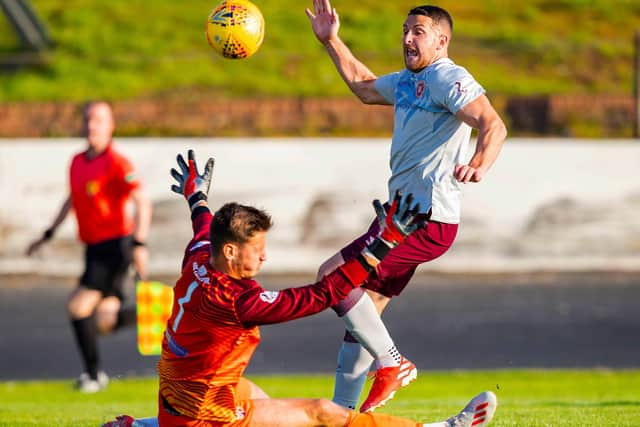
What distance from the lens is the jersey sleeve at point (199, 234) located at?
18.8ft

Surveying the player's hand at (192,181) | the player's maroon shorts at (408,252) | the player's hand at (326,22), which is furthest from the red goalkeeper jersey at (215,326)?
the player's hand at (326,22)

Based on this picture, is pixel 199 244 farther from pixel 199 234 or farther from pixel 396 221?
pixel 396 221

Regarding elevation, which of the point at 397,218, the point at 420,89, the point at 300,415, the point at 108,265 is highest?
the point at 420,89

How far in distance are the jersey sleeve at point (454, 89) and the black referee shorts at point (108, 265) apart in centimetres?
511

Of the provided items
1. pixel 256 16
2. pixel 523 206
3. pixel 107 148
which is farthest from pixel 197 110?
pixel 256 16

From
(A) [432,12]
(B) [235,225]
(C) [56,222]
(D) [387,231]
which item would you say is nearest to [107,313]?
(C) [56,222]

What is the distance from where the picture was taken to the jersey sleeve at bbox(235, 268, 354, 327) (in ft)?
16.8

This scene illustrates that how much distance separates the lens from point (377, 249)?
4.98 metres

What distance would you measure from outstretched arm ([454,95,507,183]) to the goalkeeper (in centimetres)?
95

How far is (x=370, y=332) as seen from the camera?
6340mm

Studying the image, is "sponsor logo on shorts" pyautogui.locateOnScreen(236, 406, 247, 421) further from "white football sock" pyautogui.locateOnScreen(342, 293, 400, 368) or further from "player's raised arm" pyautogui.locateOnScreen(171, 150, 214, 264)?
"white football sock" pyautogui.locateOnScreen(342, 293, 400, 368)

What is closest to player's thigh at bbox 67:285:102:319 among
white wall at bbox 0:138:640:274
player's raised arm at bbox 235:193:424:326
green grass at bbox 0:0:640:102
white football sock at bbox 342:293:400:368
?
white football sock at bbox 342:293:400:368

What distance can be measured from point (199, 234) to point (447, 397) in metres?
4.86

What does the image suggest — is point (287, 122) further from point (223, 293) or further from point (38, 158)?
point (223, 293)
